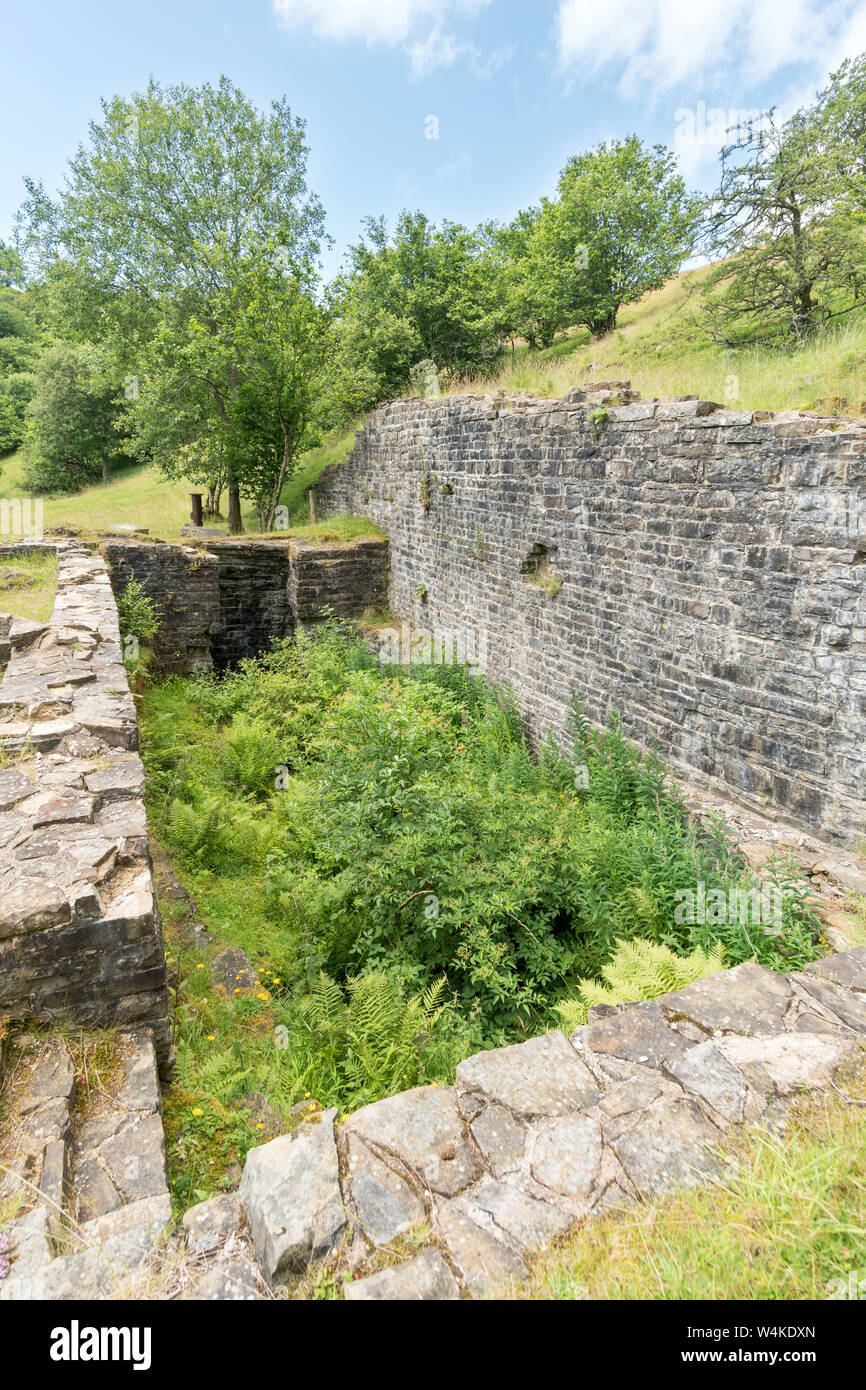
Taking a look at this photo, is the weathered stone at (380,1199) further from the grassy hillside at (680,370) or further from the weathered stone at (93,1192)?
the grassy hillside at (680,370)

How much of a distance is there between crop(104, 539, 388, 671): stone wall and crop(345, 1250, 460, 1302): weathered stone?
1016 centimetres

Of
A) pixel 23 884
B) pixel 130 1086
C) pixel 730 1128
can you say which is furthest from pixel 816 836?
pixel 23 884

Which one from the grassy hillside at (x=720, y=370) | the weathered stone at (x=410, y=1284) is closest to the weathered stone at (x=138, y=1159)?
the weathered stone at (x=410, y=1284)

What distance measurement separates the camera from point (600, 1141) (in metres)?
2.13

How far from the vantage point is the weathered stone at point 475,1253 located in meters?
1.69

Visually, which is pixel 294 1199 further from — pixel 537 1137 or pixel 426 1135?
pixel 537 1137

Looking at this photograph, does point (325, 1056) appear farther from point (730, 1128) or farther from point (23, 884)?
point (730, 1128)

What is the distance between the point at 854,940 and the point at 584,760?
3205mm

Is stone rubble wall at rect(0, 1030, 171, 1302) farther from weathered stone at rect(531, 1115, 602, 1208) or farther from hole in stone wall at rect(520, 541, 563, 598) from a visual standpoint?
hole in stone wall at rect(520, 541, 563, 598)

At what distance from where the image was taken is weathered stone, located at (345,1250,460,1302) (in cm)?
162

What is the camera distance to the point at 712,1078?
2.36 metres

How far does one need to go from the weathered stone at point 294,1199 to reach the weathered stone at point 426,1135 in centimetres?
17

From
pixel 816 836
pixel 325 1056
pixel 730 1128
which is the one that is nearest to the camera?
pixel 730 1128

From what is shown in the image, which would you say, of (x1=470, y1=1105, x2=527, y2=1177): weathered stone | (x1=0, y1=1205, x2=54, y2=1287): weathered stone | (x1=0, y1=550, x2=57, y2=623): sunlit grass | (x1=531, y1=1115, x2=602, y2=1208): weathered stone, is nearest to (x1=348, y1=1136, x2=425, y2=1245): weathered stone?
(x1=470, y1=1105, x2=527, y2=1177): weathered stone
